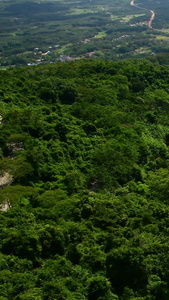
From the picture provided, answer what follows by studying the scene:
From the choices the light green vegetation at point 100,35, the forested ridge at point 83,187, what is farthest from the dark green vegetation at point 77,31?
the forested ridge at point 83,187

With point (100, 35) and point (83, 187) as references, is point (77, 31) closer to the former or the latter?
point (100, 35)

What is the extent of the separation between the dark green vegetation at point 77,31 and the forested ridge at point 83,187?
206 ft

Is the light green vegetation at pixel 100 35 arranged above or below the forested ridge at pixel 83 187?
below

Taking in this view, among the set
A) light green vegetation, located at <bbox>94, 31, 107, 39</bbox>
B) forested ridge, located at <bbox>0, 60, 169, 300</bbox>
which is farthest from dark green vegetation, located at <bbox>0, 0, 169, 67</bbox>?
forested ridge, located at <bbox>0, 60, 169, 300</bbox>

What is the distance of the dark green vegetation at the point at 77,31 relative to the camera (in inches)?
4464

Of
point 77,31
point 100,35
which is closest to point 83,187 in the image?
point 100,35

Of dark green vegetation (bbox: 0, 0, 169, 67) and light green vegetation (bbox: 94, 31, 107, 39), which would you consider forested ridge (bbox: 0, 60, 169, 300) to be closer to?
dark green vegetation (bbox: 0, 0, 169, 67)

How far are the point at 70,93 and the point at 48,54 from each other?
71.3 meters

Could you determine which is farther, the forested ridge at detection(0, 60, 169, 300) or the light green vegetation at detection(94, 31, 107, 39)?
the light green vegetation at detection(94, 31, 107, 39)

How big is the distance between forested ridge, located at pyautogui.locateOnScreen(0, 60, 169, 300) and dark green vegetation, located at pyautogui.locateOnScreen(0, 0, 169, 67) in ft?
206

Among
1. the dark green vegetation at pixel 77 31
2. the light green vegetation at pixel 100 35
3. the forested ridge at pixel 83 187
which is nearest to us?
the forested ridge at pixel 83 187

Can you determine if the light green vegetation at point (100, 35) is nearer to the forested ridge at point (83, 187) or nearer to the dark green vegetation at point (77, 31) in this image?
the dark green vegetation at point (77, 31)

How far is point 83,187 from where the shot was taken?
29.9 m

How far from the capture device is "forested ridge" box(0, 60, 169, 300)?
20.4 m
